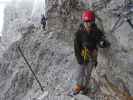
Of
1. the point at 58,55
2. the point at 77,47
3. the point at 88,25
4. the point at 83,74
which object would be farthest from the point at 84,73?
the point at 58,55

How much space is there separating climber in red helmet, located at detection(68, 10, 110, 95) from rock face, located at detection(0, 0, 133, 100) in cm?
59

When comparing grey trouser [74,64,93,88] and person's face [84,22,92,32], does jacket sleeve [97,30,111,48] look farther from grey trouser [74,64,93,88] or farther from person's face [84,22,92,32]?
grey trouser [74,64,93,88]

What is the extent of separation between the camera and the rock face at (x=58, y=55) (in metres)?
10.3

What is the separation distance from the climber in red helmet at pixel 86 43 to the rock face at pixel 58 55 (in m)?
0.59

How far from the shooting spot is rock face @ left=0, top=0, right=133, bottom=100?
33.9ft

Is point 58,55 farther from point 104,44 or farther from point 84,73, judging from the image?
point 104,44

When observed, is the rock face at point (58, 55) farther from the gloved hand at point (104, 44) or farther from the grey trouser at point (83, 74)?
the grey trouser at point (83, 74)

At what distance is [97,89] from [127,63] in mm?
1494

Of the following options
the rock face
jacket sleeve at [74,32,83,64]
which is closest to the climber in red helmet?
jacket sleeve at [74,32,83,64]

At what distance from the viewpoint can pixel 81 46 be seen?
32.5 ft

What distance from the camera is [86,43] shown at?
9.66 metres

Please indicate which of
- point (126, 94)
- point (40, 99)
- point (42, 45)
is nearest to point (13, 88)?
point (42, 45)

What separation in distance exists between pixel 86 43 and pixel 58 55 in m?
5.91

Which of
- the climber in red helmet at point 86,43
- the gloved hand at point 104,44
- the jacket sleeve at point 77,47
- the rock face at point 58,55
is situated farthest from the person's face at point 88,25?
the rock face at point 58,55
